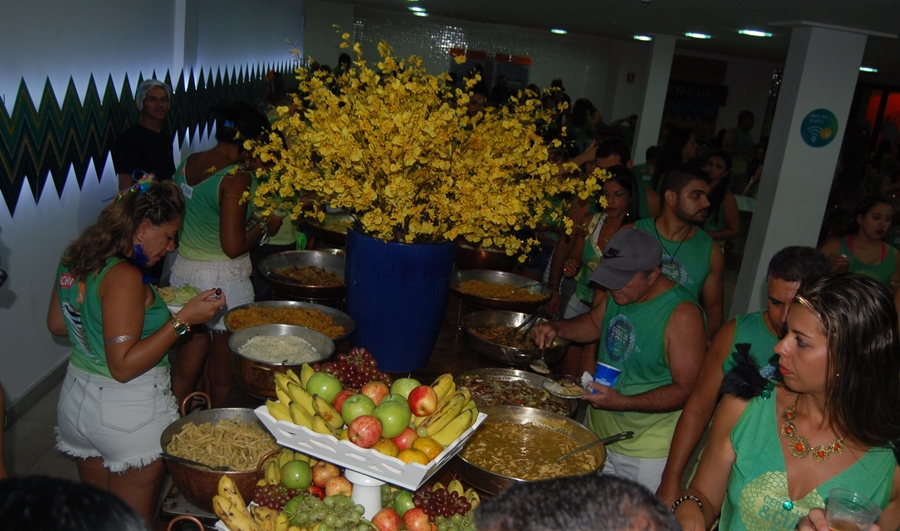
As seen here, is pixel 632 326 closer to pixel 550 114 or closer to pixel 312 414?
pixel 550 114

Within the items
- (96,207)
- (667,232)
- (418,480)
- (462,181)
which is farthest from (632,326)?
(96,207)

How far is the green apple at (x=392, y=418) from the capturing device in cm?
172

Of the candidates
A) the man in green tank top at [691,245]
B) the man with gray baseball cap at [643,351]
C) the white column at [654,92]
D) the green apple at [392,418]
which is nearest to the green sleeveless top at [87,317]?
the green apple at [392,418]

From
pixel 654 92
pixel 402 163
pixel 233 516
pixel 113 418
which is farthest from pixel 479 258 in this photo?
pixel 654 92

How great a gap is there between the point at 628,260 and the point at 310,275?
1938 millimetres

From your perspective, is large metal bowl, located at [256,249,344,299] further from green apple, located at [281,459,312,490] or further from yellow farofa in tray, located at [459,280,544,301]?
green apple, located at [281,459,312,490]

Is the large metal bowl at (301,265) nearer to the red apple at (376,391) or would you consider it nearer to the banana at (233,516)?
the red apple at (376,391)

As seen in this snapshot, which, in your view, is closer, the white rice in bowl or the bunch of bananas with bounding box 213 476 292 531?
the bunch of bananas with bounding box 213 476 292 531

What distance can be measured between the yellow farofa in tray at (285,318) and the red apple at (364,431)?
1.33 meters

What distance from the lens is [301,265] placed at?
13.4ft

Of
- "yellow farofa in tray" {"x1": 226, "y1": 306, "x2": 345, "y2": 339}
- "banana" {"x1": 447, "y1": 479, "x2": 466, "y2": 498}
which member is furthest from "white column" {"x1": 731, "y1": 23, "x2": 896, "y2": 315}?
"banana" {"x1": 447, "y1": 479, "x2": 466, "y2": 498}

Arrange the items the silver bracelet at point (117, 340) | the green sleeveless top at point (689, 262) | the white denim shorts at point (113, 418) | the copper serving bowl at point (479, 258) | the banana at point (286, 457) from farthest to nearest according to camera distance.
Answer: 1. the copper serving bowl at point (479, 258)
2. the green sleeveless top at point (689, 262)
3. the white denim shorts at point (113, 418)
4. the silver bracelet at point (117, 340)
5. the banana at point (286, 457)

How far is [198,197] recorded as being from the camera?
3586 mm

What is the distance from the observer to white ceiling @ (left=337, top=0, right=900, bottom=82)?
205 inches
